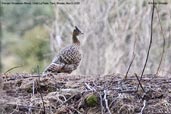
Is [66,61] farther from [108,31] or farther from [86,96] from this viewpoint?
[108,31]

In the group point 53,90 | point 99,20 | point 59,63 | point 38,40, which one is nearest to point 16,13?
point 38,40

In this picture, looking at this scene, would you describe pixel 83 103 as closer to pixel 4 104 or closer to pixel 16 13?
pixel 4 104

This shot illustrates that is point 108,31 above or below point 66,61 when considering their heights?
above

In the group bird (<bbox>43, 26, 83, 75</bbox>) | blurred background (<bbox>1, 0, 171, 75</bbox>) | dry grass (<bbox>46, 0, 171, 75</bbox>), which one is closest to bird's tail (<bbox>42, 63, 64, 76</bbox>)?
bird (<bbox>43, 26, 83, 75</bbox>)

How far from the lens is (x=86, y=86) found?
20.4 ft

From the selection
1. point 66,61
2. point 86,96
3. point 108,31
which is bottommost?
point 86,96

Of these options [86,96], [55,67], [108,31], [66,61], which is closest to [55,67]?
[55,67]

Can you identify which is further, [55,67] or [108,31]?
[108,31]

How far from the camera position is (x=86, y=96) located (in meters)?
5.80

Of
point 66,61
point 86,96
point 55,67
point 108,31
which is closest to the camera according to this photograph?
point 86,96

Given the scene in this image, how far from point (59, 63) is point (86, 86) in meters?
2.44

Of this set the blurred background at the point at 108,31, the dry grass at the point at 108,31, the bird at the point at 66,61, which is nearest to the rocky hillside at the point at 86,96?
the bird at the point at 66,61

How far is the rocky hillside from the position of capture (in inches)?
224

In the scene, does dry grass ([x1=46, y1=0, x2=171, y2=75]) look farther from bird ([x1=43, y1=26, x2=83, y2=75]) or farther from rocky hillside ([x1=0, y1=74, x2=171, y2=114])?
rocky hillside ([x1=0, y1=74, x2=171, y2=114])
